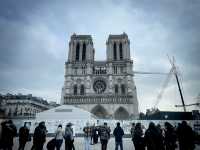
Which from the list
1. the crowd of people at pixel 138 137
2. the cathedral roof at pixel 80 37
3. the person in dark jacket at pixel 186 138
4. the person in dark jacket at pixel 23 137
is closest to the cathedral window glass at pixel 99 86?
the cathedral roof at pixel 80 37

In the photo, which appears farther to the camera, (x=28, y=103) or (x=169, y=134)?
(x=28, y=103)

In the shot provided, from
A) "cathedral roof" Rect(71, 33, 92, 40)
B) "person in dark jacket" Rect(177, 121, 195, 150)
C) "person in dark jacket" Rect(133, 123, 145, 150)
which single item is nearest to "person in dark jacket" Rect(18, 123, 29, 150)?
"person in dark jacket" Rect(133, 123, 145, 150)

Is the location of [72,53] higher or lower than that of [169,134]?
higher

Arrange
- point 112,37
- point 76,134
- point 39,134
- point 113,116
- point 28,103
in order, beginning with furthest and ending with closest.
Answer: point 28,103 → point 112,37 → point 113,116 → point 76,134 → point 39,134

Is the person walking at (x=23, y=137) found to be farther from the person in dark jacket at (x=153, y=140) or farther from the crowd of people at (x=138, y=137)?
the person in dark jacket at (x=153, y=140)

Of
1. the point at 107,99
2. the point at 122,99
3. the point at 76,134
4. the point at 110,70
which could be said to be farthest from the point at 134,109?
the point at 76,134

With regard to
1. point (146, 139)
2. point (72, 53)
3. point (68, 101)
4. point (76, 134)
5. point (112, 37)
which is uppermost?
point (112, 37)

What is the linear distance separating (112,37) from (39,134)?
51.4m

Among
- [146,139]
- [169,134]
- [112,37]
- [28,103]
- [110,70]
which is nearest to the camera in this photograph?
[146,139]

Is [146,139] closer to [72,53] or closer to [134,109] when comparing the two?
[134,109]

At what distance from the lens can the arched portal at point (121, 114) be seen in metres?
47.8

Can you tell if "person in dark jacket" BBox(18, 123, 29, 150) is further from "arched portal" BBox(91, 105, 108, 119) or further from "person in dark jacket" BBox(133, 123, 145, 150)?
"arched portal" BBox(91, 105, 108, 119)

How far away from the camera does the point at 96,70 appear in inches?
2156

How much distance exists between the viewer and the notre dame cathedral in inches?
1890
